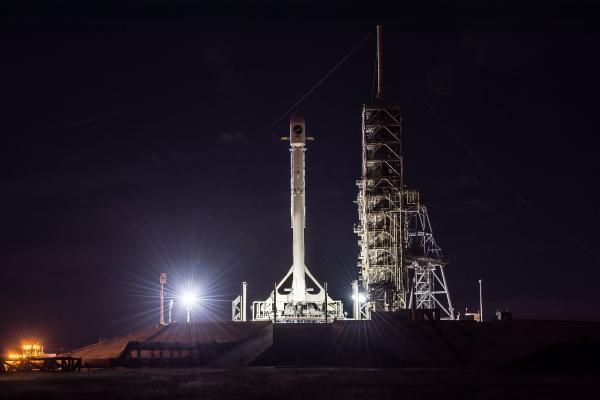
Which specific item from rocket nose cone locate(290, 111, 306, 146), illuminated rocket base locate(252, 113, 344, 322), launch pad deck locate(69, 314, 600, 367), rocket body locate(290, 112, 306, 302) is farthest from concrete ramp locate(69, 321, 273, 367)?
rocket nose cone locate(290, 111, 306, 146)

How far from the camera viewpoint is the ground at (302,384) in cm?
3897

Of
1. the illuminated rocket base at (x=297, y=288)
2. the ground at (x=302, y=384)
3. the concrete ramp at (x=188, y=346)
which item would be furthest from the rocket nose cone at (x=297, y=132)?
the ground at (x=302, y=384)

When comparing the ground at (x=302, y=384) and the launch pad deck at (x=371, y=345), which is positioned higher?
the launch pad deck at (x=371, y=345)

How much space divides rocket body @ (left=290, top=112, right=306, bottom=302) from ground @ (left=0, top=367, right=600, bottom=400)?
22142 mm

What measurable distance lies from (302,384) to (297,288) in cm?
3413

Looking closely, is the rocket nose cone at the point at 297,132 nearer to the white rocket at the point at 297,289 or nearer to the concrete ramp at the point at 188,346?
the white rocket at the point at 297,289

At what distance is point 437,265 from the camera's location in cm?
7881

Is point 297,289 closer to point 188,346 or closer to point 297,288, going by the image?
point 297,288

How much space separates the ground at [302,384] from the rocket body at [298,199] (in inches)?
872

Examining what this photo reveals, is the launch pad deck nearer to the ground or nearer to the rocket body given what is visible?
the ground

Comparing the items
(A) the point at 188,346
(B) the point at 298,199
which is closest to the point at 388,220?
(B) the point at 298,199

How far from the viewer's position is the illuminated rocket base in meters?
76.1

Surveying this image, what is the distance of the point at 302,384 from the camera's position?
44469mm

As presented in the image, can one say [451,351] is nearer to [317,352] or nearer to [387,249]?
[317,352]
